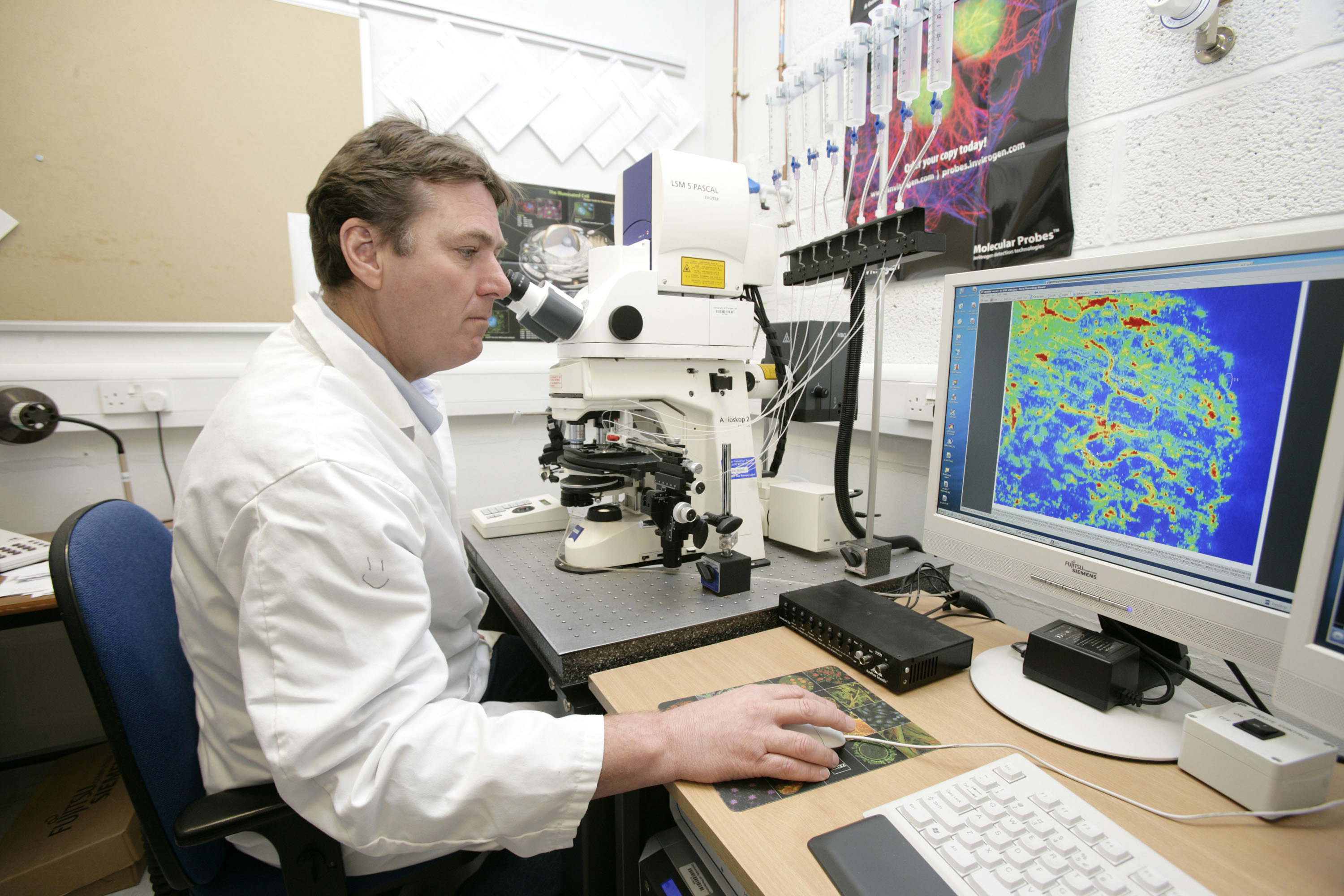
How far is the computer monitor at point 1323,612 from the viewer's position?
1.53ft

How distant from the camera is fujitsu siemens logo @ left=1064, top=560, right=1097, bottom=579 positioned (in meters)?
0.71

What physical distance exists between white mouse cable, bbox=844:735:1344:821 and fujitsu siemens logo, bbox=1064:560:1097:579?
228 millimetres

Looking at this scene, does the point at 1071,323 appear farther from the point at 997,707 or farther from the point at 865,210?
the point at 865,210

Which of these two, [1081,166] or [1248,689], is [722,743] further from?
[1081,166]

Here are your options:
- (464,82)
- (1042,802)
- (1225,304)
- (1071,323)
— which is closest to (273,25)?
(464,82)

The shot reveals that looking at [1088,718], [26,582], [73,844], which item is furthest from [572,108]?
[73,844]

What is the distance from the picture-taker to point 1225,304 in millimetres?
593

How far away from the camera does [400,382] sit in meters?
0.89

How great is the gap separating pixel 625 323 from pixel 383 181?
0.41 metres

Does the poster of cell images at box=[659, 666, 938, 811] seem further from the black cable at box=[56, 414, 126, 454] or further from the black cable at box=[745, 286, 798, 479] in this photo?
the black cable at box=[56, 414, 126, 454]

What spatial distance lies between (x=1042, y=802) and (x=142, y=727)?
0.95 metres

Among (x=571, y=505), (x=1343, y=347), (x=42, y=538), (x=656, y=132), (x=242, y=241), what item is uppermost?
(x=656, y=132)

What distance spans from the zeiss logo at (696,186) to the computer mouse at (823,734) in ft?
2.95

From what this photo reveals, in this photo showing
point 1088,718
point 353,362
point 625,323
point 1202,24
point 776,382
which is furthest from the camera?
point 776,382
